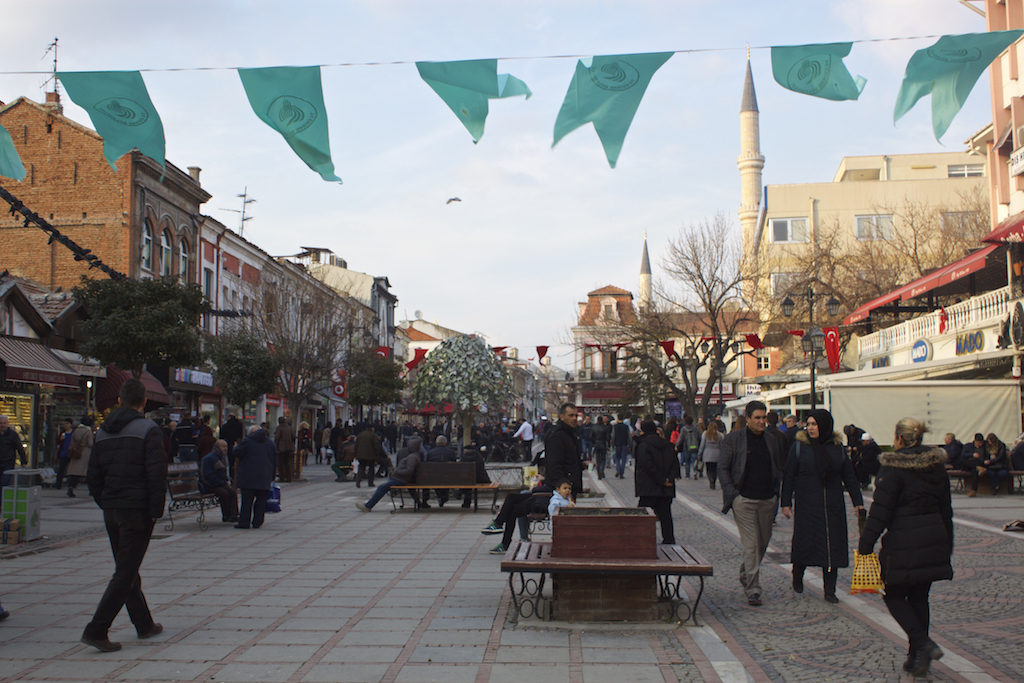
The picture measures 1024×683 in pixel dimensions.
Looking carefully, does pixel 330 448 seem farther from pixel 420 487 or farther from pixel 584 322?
pixel 420 487

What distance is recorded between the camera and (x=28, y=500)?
11.6 metres

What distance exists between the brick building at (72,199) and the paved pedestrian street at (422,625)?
826 inches

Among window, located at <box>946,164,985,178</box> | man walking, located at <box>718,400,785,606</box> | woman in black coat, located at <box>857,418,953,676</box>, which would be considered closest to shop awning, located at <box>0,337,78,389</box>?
man walking, located at <box>718,400,785,606</box>

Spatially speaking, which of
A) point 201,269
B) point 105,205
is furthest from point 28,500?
point 201,269

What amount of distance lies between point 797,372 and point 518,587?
2862 centimetres

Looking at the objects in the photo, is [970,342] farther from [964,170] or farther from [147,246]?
[964,170]

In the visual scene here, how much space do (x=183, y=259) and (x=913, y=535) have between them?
3325cm

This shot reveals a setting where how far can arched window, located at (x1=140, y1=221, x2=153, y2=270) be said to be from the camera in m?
32.1

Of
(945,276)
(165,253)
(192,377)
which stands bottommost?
A: (192,377)

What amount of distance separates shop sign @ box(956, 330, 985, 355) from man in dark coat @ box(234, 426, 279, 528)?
1793 cm

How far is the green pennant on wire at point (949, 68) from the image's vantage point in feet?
30.0

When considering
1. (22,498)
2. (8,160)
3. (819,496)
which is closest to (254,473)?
(22,498)

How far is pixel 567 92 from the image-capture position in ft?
30.2

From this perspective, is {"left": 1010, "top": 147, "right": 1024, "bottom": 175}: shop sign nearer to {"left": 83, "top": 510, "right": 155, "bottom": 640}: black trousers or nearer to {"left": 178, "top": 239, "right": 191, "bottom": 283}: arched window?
{"left": 83, "top": 510, "right": 155, "bottom": 640}: black trousers
